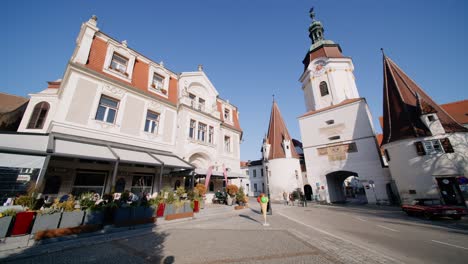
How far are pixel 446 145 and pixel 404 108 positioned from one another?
194 inches

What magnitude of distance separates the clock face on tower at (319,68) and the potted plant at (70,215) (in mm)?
32831

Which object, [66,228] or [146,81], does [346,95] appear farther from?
[66,228]

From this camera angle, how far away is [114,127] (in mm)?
11156

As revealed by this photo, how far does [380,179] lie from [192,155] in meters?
22.2

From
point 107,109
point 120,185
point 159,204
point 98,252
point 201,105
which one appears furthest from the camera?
point 201,105

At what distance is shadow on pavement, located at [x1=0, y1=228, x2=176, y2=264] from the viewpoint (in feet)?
13.3

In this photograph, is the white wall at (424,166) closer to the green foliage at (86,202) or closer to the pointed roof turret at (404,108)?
the pointed roof turret at (404,108)

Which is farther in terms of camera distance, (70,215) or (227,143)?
(227,143)

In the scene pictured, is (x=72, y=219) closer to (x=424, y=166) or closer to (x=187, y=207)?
(x=187, y=207)

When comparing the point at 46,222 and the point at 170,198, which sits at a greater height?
the point at 170,198

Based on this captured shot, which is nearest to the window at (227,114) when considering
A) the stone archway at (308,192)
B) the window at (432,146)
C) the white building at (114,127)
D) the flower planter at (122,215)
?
the white building at (114,127)

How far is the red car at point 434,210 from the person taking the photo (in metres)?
9.56

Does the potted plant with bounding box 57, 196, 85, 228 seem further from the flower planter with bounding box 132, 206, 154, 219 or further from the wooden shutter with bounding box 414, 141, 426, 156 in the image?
the wooden shutter with bounding box 414, 141, 426, 156

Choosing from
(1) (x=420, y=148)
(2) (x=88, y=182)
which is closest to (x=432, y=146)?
(1) (x=420, y=148)
